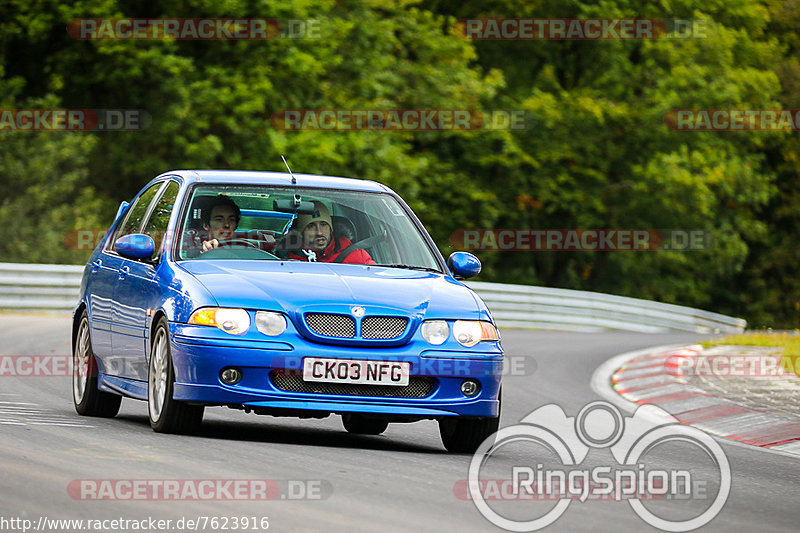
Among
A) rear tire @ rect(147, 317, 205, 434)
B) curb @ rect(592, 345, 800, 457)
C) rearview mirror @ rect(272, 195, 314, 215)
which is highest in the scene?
rearview mirror @ rect(272, 195, 314, 215)

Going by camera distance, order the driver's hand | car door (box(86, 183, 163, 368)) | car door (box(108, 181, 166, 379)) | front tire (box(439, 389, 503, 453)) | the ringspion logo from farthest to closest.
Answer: car door (box(86, 183, 163, 368))
car door (box(108, 181, 166, 379))
the driver's hand
front tire (box(439, 389, 503, 453))
the ringspion logo

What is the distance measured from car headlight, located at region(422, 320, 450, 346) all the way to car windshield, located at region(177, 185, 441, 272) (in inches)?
42.3

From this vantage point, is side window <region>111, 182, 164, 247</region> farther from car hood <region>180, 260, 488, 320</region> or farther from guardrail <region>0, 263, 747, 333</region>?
guardrail <region>0, 263, 747, 333</region>

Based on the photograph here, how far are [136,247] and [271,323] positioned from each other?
1305 mm

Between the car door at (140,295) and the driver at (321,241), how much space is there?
0.87 metres

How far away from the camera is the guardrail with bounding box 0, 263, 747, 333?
24.5 metres

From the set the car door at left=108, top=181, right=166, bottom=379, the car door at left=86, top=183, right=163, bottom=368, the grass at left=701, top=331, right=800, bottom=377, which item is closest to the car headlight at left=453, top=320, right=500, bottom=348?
the car door at left=108, top=181, right=166, bottom=379

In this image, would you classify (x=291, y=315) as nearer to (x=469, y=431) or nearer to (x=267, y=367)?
(x=267, y=367)

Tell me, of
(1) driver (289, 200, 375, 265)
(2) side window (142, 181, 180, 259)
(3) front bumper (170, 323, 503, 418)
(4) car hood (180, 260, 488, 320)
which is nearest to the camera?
(3) front bumper (170, 323, 503, 418)

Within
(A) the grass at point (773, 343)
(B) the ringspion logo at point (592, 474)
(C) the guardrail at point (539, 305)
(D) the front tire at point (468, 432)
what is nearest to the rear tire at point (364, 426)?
(B) the ringspion logo at point (592, 474)

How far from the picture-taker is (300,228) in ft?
33.3

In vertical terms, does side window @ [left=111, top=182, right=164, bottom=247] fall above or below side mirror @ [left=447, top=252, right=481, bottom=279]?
above

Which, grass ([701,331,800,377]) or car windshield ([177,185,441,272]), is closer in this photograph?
car windshield ([177,185,441,272])

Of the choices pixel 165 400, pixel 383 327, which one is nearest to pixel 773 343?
pixel 383 327
